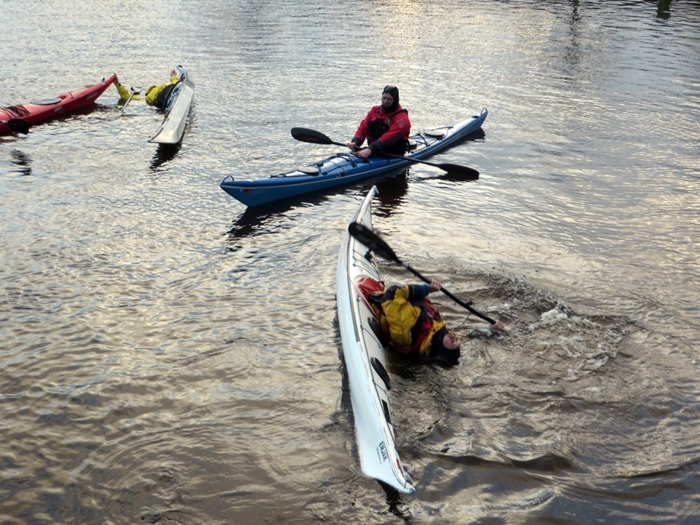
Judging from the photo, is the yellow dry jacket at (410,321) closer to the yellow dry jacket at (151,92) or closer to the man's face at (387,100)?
the man's face at (387,100)

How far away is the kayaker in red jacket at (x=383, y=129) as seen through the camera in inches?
491

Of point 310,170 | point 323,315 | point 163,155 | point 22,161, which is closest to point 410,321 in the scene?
point 323,315

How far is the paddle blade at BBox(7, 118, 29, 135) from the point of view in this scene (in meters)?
13.7

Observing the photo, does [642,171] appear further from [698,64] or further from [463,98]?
[698,64]

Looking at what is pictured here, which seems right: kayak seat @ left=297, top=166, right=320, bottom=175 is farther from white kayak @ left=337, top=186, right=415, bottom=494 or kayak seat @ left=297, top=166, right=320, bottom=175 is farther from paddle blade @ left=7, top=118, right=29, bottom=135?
paddle blade @ left=7, top=118, right=29, bottom=135

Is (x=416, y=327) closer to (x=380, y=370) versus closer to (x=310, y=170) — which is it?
(x=380, y=370)

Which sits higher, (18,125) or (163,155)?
(18,125)

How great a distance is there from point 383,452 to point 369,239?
2.80m

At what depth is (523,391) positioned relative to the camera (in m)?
6.66

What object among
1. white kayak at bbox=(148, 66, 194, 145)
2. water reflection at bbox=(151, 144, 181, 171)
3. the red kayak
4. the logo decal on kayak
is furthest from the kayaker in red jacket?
the logo decal on kayak

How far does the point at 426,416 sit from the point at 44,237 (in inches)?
262

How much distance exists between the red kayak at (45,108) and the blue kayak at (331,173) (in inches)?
239

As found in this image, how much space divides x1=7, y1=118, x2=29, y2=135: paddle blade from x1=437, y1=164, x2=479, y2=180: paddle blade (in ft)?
29.1

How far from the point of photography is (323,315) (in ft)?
26.5
